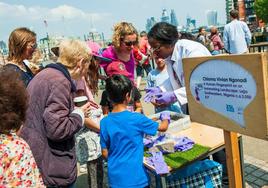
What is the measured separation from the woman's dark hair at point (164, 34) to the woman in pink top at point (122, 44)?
21.8 inches

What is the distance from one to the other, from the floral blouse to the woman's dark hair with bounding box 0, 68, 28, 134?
0.06 metres

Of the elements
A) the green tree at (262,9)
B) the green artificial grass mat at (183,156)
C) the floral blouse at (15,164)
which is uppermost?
the green tree at (262,9)

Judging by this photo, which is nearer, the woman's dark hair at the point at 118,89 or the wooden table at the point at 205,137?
the woman's dark hair at the point at 118,89

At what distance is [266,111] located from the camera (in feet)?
4.86

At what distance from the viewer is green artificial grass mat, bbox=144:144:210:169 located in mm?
2174

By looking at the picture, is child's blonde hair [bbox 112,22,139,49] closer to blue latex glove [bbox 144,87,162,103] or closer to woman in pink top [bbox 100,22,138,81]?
woman in pink top [bbox 100,22,138,81]

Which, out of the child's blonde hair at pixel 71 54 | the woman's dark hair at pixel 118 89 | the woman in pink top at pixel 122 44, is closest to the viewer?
the child's blonde hair at pixel 71 54

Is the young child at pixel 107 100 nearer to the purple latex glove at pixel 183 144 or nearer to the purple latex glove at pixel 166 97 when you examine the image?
the purple latex glove at pixel 166 97

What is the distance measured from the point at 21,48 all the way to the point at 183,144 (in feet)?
6.36

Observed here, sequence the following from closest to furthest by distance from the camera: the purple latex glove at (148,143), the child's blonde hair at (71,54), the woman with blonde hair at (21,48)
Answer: the child's blonde hair at (71,54), the purple latex glove at (148,143), the woman with blonde hair at (21,48)

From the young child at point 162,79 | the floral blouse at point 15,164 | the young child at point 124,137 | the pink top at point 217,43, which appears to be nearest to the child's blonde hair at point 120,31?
the young child at point 162,79

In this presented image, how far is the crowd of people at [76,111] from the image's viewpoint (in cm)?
144

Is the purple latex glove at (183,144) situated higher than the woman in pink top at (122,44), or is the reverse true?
the woman in pink top at (122,44)

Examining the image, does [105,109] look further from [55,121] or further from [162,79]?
[55,121]
